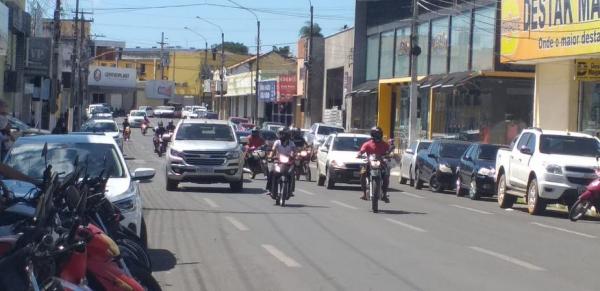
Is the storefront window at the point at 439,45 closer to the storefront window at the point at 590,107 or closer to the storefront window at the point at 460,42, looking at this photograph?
the storefront window at the point at 460,42

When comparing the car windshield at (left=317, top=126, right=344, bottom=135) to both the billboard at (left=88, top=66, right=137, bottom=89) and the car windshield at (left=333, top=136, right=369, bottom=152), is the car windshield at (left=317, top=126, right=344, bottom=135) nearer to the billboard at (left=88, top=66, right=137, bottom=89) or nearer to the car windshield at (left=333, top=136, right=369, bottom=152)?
the car windshield at (left=333, top=136, right=369, bottom=152)

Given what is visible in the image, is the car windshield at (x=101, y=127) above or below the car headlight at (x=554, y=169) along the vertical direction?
above

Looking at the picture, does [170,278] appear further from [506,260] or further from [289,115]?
[289,115]

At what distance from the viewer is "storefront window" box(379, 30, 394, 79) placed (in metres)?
61.0

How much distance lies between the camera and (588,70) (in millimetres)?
33219

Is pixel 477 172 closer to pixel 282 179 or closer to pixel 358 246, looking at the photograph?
pixel 282 179

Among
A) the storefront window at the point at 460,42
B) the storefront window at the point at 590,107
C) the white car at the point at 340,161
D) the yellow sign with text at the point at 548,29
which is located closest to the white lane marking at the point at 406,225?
the white car at the point at 340,161

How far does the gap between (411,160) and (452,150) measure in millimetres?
2191

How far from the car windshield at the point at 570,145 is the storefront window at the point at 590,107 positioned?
11.3 meters

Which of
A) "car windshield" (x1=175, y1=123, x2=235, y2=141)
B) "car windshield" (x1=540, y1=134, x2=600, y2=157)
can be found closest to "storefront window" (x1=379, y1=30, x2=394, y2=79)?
"car windshield" (x1=175, y1=123, x2=235, y2=141)

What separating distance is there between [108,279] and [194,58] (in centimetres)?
13442

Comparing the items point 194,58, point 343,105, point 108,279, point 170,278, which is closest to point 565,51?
point 170,278

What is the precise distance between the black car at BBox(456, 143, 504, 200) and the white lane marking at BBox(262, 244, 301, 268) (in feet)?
46.9

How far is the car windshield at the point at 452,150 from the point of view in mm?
32469
